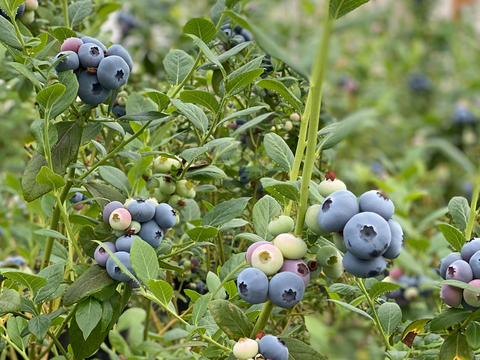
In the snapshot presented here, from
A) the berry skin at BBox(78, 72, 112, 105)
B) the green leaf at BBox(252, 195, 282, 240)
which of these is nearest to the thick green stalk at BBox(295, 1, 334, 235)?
the green leaf at BBox(252, 195, 282, 240)

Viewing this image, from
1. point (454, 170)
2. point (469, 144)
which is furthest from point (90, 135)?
point (454, 170)

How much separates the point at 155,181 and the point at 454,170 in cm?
279

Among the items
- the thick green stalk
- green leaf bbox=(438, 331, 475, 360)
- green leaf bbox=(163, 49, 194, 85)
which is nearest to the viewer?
the thick green stalk

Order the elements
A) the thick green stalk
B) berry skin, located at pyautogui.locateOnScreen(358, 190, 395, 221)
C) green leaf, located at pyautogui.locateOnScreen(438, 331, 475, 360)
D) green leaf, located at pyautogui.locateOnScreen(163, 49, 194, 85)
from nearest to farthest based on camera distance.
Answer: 1. the thick green stalk
2. berry skin, located at pyautogui.locateOnScreen(358, 190, 395, 221)
3. green leaf, located at pyautogui.locateOnScreen(438, 331, 475, 360)
4. green leaf, located at pyautogui.locateOnScreen(163, 49, 194, 85)

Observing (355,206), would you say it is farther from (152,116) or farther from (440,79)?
(440,79)

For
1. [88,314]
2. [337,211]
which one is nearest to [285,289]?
[337,211]

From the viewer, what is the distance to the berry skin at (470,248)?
0.68 metres

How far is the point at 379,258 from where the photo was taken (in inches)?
23.5

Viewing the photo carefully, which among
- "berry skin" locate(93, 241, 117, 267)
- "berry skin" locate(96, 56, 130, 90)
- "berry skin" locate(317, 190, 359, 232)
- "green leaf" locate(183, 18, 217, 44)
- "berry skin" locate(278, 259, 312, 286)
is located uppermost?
"green leaf" locate(183, 18, 217, 44)

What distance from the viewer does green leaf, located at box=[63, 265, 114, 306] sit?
0.72 m

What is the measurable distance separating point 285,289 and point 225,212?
0.81 ft

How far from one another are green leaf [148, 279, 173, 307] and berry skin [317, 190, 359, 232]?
0.21 m

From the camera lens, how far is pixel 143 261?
0.66 metres

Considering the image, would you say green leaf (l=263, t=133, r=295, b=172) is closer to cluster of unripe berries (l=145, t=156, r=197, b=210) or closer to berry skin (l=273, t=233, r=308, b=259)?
berry skin (l=273, t=233, r=308, b=259)
